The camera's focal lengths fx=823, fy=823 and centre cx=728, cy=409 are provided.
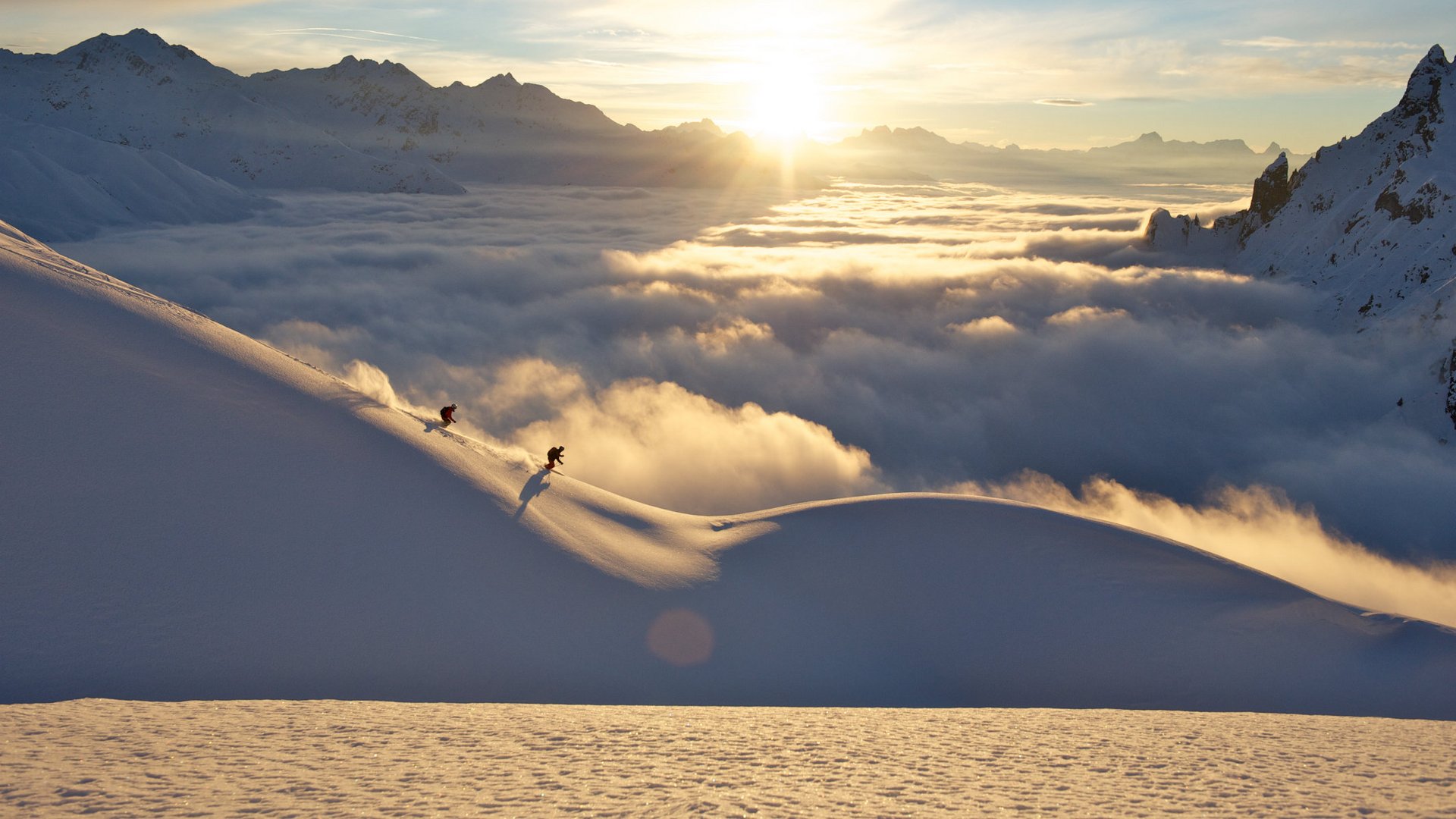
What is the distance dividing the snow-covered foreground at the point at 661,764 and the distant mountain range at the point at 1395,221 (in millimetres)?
131852

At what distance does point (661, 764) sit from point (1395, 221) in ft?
627

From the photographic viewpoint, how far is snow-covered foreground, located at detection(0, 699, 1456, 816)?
10.6 metres

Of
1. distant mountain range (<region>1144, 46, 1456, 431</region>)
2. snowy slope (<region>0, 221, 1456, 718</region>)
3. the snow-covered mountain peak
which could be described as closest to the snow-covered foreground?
snowy slope (<region>0, 221, 1456, 718</region>)

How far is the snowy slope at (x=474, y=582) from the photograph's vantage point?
16594mm

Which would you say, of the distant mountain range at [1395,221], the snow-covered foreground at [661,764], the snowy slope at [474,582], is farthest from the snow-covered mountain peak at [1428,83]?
the snow-covered foreground at [661,764]

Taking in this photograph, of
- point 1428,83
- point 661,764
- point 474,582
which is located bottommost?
point 661,764

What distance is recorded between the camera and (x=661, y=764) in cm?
1240

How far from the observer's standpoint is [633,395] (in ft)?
543

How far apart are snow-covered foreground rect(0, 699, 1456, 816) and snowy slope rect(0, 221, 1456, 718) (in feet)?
9.02

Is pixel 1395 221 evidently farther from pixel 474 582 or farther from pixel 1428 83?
pixel 474 582

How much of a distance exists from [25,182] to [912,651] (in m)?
240

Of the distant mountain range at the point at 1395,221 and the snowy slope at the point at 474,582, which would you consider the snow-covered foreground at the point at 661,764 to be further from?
the distant mountain range at the point at 1395,221

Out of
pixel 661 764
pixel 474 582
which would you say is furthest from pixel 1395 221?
pixel 661 764

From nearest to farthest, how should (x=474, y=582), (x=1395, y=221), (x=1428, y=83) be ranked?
1. (x=474, y=582)
2. (x=1395, y=221)
3. (x=1428, y=83)
